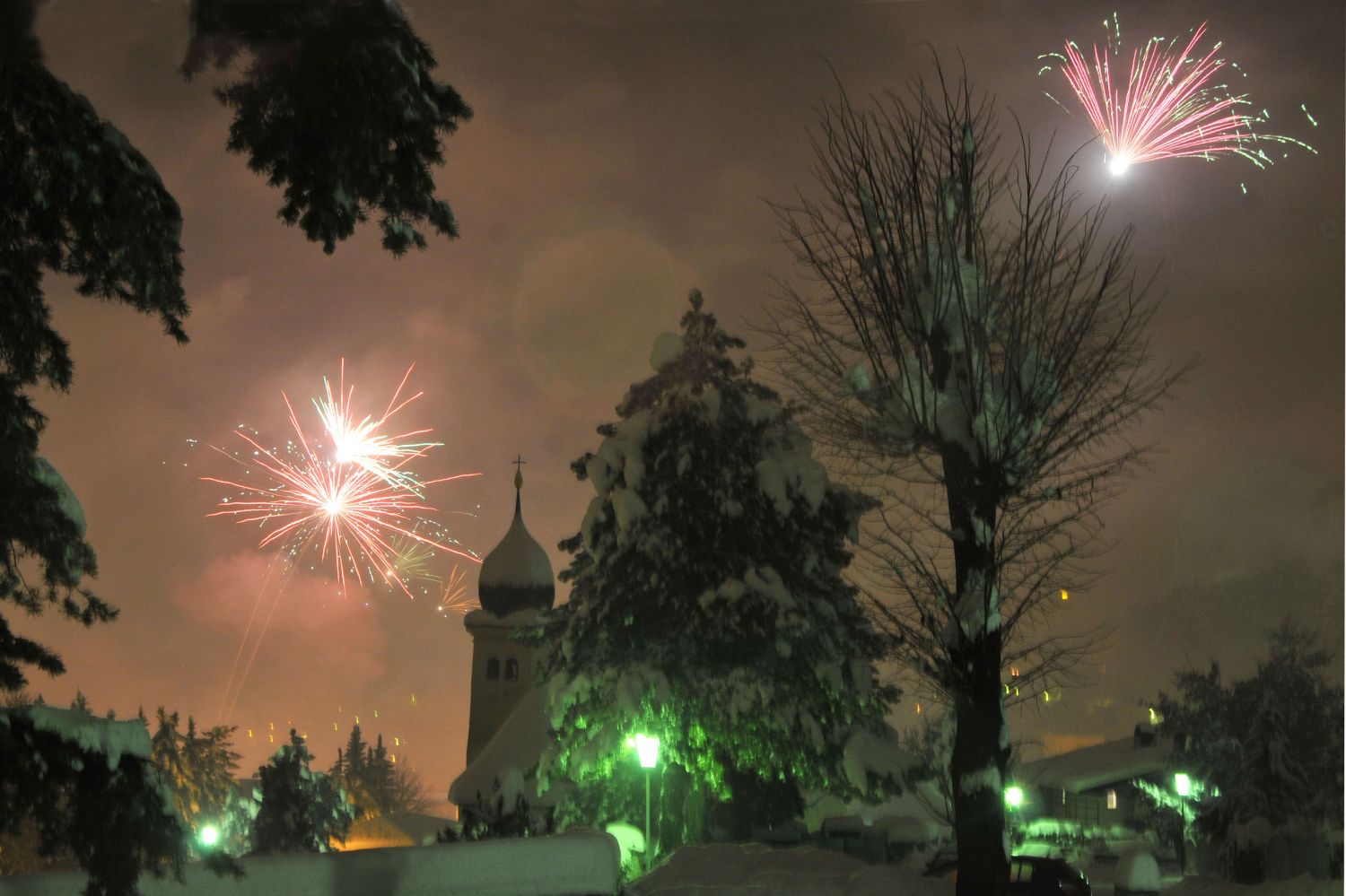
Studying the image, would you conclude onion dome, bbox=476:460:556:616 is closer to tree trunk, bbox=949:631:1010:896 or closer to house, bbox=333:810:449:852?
house, bbox=333:810:449:852

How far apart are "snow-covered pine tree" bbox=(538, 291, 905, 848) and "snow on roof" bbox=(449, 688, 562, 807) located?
79.8 ft

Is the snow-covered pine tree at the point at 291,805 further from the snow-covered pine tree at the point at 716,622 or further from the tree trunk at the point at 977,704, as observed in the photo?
the tree trunk at the point at 977,704

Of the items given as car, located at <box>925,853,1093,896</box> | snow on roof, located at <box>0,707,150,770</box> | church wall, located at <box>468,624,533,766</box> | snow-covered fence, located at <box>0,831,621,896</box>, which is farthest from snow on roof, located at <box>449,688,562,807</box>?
snow on roof, located at <box>0,707,150,770</box>

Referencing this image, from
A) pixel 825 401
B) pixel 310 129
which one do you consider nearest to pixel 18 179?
pixel 310 129

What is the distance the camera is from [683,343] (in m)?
28.6

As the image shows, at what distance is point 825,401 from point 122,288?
10398 mm

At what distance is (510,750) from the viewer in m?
52.2

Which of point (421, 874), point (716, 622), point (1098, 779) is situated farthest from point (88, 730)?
point (1098, 779)

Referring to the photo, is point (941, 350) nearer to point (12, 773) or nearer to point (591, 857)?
point (591, 857)

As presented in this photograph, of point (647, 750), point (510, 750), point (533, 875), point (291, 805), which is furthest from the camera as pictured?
point (510, 750)

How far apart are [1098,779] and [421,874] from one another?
41.4 meters

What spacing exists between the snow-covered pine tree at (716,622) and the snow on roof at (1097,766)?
69.2 feet

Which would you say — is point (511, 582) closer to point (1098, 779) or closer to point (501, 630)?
point (501, 630)

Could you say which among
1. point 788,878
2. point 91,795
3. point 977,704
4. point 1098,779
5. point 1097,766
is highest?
point 977,704
